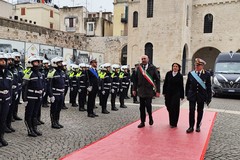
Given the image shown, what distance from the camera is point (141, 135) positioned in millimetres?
7250

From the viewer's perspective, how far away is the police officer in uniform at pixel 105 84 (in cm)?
1080

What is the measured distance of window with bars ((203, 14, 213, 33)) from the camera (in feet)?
108

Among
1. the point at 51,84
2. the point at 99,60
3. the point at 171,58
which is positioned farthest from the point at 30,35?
the point at 51,84

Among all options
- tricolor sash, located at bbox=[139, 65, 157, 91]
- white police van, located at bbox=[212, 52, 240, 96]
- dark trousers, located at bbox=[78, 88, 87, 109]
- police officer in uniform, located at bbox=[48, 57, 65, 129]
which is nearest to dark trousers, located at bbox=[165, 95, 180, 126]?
tricolor sash, located at bbox=[139, 65, 157, 91]

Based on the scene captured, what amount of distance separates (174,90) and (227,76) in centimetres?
953

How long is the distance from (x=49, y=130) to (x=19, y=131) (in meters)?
0.78

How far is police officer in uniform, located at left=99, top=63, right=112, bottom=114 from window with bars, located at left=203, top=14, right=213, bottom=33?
24.9 meters

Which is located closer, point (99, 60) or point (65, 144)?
point (65, 144)

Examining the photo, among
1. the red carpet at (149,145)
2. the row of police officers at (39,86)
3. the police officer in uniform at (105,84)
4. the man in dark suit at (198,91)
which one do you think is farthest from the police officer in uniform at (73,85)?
the man in dark suit at (198,91)

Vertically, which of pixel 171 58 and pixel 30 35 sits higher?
pixel 30 35

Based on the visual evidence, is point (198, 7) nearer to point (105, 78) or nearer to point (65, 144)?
point (105, 78)

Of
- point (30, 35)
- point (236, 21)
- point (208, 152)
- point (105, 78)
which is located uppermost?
point (236, 21)

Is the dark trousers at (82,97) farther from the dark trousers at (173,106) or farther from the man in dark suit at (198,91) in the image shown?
the man in dark suit at (198,91)

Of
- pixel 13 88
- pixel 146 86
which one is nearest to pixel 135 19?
pixel 146 86
